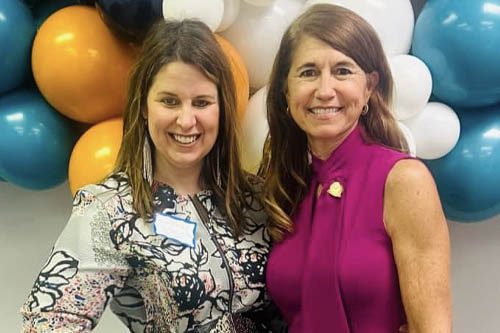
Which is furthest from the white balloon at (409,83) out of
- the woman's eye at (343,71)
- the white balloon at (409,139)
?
the woman's eye at (343,71)

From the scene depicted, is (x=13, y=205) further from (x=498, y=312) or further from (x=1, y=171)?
(x=498, y=312)

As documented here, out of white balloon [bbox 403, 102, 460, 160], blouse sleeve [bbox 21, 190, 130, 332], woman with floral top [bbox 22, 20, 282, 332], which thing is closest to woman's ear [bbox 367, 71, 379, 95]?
woman with floral top [bbox 22, 20, 282, 332]

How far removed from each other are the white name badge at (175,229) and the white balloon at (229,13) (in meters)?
0.69

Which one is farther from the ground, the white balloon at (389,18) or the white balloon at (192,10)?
the white balloon at (389,18)

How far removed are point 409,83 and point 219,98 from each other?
25.7 inches

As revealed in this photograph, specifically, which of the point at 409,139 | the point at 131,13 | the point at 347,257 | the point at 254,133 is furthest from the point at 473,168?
the point at 131,13

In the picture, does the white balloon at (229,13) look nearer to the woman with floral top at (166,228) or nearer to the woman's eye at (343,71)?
the woman with floral top at (166,228)

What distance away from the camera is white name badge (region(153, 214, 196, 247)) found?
1.36 m

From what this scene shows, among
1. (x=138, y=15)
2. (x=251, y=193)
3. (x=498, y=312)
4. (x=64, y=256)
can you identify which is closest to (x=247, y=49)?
(x=138, y=15)

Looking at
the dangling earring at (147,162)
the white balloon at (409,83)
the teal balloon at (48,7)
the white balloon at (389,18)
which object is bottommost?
the dangling earring at (147,162)

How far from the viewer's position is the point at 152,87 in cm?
137

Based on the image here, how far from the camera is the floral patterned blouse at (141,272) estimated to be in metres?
1.28

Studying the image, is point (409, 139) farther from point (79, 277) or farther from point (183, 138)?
point (79, 277)

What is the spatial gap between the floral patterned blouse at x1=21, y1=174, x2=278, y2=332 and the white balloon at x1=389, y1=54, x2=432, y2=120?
682 millimetres
